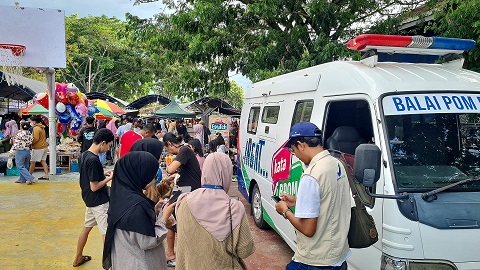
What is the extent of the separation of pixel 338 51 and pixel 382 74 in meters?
5.72

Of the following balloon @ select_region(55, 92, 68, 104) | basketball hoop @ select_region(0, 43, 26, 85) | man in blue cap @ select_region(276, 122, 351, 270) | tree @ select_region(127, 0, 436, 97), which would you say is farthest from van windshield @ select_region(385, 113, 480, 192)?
balloon @ select_region(55, 92, 68, 104)

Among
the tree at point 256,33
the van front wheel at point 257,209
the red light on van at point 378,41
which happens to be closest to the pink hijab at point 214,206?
the red light on van at point 378,41

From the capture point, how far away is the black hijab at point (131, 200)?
2.56 meters

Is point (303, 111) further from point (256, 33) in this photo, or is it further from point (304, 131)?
point (256, 33)

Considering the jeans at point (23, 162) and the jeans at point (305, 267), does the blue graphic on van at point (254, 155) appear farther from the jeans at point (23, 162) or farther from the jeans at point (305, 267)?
the jeans at point (23, 162)

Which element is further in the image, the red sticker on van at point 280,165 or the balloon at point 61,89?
the balloon at point 61,89

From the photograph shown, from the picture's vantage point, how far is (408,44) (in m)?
3.80

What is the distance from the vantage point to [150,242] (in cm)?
261

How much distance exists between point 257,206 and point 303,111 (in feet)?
7.92

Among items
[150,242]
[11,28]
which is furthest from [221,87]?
[150,242]

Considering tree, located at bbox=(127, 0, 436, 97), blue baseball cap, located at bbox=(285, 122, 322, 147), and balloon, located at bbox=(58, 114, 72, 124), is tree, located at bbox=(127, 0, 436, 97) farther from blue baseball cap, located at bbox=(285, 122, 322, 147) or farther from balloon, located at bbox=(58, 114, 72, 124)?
blue baseball cap, located at bbox=(285, 122, 322, 147)

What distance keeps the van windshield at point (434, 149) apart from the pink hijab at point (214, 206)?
1.39 meters

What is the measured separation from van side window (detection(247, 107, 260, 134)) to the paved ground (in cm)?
170

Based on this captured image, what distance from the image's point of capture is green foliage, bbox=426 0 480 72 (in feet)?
20.4
